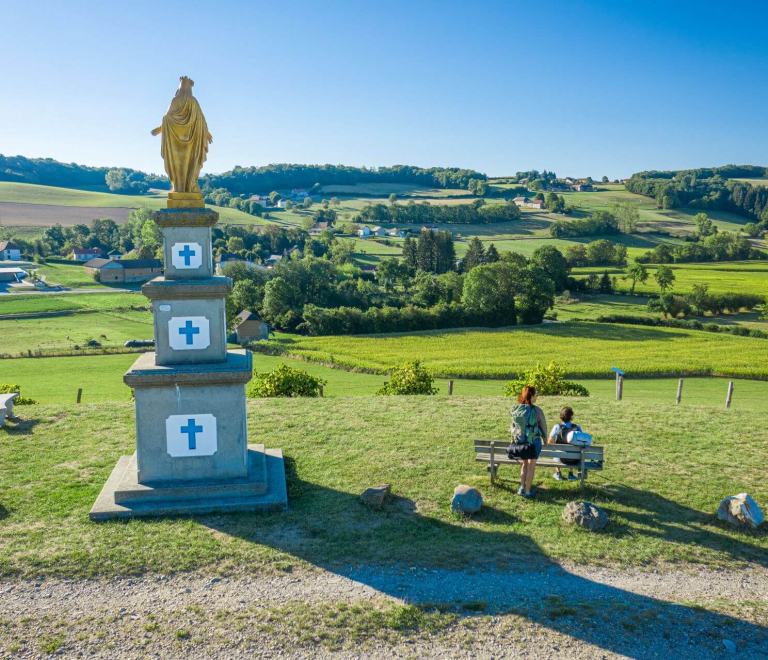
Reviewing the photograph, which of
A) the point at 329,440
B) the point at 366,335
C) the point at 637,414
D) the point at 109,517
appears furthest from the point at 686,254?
the point at 109,517

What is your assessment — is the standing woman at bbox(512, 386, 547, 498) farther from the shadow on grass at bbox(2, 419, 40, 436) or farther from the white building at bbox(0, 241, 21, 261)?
the white building at bbox(0, 241, 21, 261)

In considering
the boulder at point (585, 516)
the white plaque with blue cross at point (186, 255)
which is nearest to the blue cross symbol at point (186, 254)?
the white plaque with blue cross at point (186, 255)

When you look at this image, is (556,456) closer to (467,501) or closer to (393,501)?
(467,501)

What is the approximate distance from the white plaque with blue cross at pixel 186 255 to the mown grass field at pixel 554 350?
23.2 m

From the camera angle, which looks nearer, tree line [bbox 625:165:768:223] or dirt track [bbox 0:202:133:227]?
dirt track [bbox 0:202:133:227]

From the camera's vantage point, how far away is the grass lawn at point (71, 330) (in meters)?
46.2

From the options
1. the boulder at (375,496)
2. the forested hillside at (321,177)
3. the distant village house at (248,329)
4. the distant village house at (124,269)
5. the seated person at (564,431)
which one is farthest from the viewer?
the forested hillside at (321,177)

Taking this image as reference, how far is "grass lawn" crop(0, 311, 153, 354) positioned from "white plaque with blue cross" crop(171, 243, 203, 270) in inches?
1442

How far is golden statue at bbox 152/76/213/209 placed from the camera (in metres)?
11.9

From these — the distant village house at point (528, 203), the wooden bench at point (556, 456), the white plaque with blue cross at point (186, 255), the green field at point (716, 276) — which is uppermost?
the distant village house at point (528, 203)

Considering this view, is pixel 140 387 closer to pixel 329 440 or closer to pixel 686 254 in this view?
pixel 329 440

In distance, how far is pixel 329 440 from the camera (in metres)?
15.4

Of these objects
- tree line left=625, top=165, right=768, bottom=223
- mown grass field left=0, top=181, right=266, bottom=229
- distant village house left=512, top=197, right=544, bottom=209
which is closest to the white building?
mown grass field left=0, top=181, right=266, bottom=229

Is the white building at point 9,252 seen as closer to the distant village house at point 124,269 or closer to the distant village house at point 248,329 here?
the distant village house at point 124,269
